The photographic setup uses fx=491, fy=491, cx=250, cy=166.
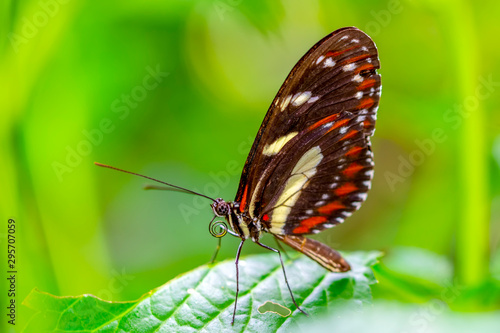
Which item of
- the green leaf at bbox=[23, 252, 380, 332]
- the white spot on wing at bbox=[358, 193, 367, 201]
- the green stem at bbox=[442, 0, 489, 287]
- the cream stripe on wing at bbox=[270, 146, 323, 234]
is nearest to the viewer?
the green leaf at bbox=[23, 252, 380, 332]

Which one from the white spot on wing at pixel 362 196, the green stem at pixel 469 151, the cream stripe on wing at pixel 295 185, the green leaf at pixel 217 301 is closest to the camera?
the green leaf at pixel 217 301

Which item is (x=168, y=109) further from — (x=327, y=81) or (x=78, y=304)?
(x=78, y=304)

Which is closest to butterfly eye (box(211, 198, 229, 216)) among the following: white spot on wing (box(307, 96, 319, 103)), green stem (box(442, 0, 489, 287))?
white spot on wing (box(307, 96, 319, 103))

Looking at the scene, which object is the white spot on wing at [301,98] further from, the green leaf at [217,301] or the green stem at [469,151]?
the green stem at [469,151]

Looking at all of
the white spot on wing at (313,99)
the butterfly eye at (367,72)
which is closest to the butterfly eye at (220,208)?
the white spot on wing at (313,99)

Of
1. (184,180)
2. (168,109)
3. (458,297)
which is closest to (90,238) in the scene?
(184,180)

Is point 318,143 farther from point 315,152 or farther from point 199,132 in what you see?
point 199,132

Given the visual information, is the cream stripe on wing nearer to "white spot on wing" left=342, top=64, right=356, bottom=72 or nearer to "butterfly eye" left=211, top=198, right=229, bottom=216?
"butterfly eye" left=211, top=198, right=229, bottom=216
